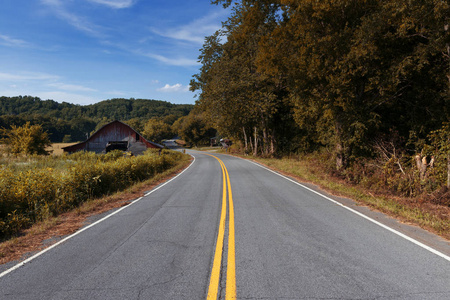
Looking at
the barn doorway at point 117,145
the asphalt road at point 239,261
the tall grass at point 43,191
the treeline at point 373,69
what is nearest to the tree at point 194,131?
the barn doorway at point 117,145

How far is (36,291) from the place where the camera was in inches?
121

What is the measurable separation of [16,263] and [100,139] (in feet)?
108

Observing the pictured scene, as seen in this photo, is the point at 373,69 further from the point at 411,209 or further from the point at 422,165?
the point at 411,209

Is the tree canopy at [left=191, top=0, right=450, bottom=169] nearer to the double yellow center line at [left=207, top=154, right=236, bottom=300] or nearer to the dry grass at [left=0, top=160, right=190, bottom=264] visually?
the double yellow center line at [left=207, top=154, right=236, bottom=300]

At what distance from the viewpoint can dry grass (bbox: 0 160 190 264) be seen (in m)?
4.49

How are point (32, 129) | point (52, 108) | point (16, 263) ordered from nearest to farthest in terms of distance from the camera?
1. point (16, 263)
2. point (32, 129)
3. point (52, 108)

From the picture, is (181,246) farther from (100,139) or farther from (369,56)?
(100,139)

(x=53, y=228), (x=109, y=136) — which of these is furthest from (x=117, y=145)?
(x=53, y=228)

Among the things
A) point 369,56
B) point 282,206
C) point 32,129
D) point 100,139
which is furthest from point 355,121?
point 32,129

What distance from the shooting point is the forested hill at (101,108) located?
136125mm

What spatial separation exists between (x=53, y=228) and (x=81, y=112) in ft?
600

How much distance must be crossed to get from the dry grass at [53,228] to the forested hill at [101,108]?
14780 centimetres

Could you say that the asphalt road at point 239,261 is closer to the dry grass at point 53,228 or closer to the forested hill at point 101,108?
the dry grass at point 53,228

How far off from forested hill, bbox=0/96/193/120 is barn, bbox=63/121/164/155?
121055 mm
